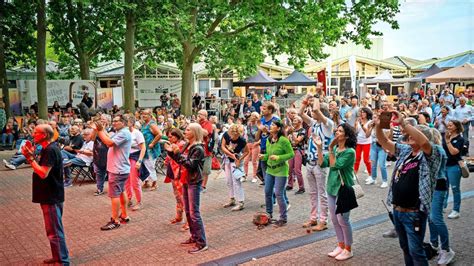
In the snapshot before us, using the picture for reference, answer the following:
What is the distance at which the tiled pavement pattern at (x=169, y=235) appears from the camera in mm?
5594

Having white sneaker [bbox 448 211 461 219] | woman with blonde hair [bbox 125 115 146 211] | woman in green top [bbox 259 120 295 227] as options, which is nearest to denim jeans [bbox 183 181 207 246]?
woman in green top [bbox 259 120 295 227]

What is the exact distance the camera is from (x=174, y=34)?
18.8 m

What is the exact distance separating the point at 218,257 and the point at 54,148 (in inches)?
97.2

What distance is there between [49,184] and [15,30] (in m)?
20.5

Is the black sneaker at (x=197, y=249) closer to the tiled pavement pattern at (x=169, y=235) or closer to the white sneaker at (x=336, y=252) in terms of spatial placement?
the tiled pavement pattern at (x=169, y=235)

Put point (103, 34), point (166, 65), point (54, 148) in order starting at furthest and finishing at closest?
point (166, 65)
point (103, 34)
point (54, 148)

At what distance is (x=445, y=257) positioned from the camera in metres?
5.18

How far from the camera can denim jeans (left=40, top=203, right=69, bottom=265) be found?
17.0 feet

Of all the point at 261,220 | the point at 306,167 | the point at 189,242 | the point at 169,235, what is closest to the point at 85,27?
the point at 169,235

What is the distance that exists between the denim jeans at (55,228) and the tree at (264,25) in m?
11.7

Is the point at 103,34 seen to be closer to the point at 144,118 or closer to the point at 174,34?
the point at 174,34

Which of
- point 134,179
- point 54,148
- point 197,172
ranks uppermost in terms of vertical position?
point 54,148

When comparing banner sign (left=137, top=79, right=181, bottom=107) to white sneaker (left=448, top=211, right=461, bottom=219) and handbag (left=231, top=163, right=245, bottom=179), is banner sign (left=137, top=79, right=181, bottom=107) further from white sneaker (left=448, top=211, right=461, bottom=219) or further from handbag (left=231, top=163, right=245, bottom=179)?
white sneaker (left=448, top=211, right=461, bottom=219)

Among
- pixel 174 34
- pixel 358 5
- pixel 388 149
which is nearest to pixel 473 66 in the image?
pixel 358 5
